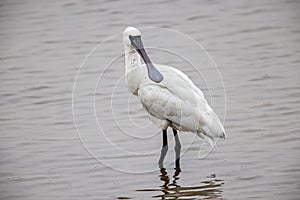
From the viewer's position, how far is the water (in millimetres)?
8000

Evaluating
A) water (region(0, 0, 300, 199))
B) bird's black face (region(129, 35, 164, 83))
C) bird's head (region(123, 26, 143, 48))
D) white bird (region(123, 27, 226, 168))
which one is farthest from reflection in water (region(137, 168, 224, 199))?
bird's head (region(123, 26, 143, 48))

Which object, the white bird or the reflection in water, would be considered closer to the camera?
the reflection in water

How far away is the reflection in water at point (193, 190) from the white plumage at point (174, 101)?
0.61 metres

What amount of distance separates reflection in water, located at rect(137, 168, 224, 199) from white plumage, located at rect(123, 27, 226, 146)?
0.61 m

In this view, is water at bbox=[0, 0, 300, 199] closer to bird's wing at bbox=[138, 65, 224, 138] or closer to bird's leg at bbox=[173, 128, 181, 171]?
bird's leg at bbox=[173, 128, 181, 171]

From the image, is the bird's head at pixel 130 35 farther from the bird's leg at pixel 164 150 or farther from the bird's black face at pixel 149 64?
the bird's leg at pixel 164 150

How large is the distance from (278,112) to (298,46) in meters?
2.59

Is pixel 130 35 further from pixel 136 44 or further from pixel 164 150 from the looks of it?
pixel 164 150

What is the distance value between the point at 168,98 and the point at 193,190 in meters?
1.19

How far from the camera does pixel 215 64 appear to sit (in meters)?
11.6

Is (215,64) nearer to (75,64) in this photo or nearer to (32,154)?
(75,64)

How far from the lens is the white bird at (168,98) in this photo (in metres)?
8.40

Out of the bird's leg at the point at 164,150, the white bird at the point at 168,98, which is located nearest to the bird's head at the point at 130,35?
the white bird at the point at 168,98

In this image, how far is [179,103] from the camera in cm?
848
